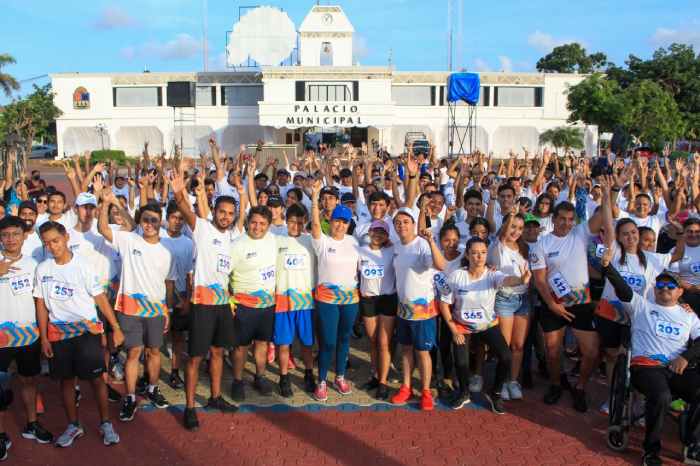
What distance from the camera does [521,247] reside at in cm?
592

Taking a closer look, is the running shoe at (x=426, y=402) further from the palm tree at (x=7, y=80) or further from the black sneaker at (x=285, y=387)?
the palm tree at (x=7, y=80)

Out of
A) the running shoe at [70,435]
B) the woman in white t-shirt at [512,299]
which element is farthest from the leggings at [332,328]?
the running shoe at [70,435]

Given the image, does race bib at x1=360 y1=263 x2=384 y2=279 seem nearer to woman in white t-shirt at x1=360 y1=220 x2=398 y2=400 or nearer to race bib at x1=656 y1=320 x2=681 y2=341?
woman in white t-shirt at x1=360 y1=220 x2=398 y2=400

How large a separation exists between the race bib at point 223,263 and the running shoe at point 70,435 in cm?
173

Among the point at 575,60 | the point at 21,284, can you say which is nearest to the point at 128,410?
the point at 21,284

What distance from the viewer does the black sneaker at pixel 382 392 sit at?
18.9ft

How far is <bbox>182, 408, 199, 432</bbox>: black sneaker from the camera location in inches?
199

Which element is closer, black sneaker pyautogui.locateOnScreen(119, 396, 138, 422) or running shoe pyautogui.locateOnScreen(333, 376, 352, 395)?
black sneaker pyautogui.locateOnScreen(119, 396, 138, 422)

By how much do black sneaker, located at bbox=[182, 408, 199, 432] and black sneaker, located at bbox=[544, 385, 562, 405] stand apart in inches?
129

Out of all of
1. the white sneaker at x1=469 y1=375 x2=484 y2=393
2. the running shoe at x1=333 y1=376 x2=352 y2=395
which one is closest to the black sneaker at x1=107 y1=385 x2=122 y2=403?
the running shoe at x1=333 y1=376 x2=352 y2=395

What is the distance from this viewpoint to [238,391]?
5672mm

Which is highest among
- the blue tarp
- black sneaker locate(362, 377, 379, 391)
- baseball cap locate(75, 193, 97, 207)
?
the blue tarp

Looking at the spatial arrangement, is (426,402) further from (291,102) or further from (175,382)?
(291,102)

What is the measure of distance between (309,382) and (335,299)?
95cm
